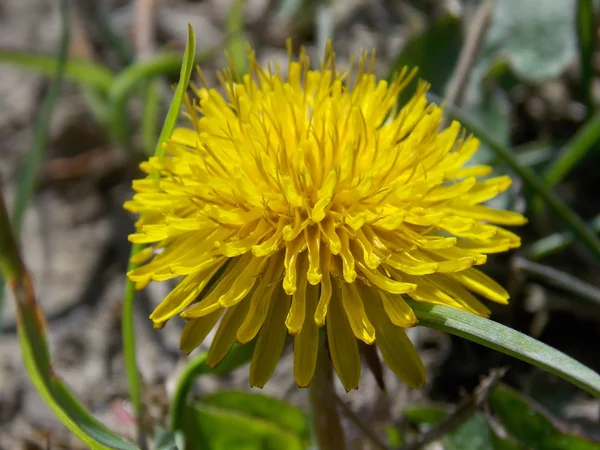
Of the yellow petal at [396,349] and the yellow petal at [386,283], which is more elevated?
the yellow petal at [386,283]

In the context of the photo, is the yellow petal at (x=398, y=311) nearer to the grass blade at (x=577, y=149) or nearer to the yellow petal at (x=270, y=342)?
the yellow petal at (x=270, y=342)

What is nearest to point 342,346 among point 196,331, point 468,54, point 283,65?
point 196,331

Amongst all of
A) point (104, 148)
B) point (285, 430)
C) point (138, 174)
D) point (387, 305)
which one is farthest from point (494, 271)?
point (104, 148)

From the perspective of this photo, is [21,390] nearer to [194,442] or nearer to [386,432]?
[194,442]

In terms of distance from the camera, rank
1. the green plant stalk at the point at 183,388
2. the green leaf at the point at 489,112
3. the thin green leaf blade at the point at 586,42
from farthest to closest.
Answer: the green leaf at the point at 489,112
the thin green leaf blade at the point at 586,42
the green plant stalk at the point at 183,388

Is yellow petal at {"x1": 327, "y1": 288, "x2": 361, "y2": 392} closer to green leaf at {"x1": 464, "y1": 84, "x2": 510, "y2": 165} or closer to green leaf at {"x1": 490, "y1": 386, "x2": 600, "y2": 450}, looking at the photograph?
green leaf at {"x1": 490, "y1": 386, "x2": 600, "y2": 450}

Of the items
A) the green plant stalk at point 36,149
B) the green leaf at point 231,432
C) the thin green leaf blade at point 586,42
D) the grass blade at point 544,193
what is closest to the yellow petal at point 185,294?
the green leaf at point 231,432

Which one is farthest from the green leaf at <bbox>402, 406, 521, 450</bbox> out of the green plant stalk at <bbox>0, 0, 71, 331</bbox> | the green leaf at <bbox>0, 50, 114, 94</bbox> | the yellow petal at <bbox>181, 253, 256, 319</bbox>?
the green leaf at <bbox>0, 50, 114, 94</bbox>
